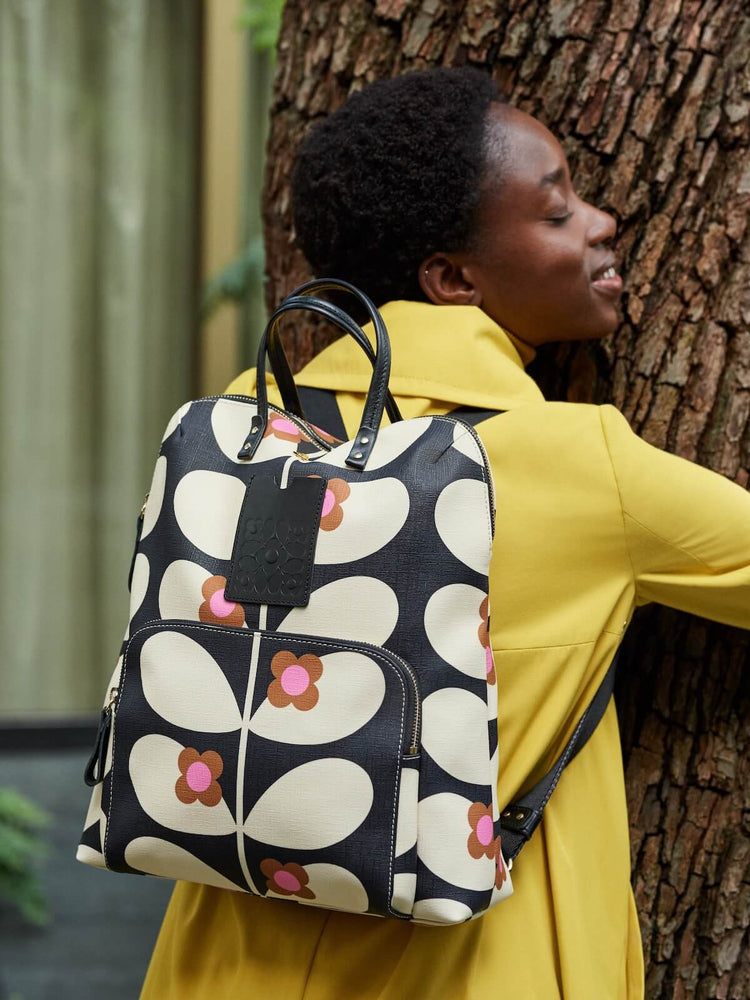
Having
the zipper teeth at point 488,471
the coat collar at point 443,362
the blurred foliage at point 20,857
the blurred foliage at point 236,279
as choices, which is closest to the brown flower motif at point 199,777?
the zipper teeth at point 488,471

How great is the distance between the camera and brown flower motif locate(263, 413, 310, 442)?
1062 mm

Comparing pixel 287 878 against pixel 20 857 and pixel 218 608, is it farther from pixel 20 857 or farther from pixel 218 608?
pixel 20 857

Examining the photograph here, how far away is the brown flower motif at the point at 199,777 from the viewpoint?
3.13ft

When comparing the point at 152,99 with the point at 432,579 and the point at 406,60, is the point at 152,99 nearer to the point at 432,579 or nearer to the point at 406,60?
the point at 406,60

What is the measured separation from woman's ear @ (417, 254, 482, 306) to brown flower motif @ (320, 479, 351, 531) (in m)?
0.38

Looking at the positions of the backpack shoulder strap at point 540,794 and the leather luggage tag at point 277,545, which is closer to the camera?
the leather luggage tag at point 277,545

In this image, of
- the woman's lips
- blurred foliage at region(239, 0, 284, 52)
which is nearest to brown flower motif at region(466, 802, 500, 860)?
the woman's lips

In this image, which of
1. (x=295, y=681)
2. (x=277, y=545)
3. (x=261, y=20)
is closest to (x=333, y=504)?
(x=277, y=545)

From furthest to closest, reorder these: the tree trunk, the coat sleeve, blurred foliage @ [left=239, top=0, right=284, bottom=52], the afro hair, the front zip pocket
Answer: blurred foliage @ [left=239, top=0, right=284, bottom=52], the tree trunk, the afro hair, the coat sleeve, the front zip pocket

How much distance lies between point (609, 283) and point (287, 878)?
813 mm

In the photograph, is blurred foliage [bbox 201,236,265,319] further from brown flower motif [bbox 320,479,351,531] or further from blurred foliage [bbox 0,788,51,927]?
brown flower motif [bbox 320,479,351,531]

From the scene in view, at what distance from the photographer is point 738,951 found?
1417 millimetres

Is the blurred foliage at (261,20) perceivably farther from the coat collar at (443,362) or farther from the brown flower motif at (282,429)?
the brown flower motif at (282,429)

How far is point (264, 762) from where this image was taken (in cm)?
94
